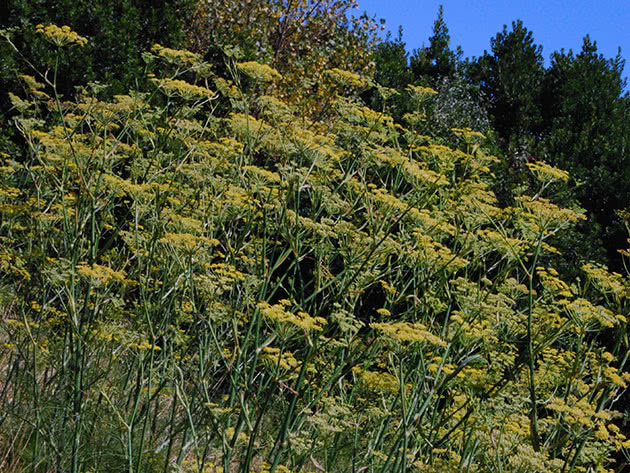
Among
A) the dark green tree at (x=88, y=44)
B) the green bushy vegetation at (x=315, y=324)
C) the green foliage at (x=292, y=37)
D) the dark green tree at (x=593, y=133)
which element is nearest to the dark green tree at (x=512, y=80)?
the dark green tree at (x=593, y=133)

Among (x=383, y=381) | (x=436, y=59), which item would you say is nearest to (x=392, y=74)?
(x=436, y=59)

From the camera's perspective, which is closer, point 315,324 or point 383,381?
point 315,324

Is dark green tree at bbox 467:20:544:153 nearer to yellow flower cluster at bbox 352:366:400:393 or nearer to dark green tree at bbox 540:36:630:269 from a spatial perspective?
dark green tree at bbox 540:36:630:269

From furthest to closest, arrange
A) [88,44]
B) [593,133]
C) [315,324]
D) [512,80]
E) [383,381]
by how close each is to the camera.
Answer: [512,80]
[593,133]
[88,44]
[383,381]
[315,324]

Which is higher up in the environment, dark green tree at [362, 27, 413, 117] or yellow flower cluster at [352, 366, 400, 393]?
dark green tree at [362, 27, 413, 117]

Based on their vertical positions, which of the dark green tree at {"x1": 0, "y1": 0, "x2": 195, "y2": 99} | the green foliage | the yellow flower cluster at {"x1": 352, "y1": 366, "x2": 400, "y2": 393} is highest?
the green foliage

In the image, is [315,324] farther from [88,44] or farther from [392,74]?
[392,74]

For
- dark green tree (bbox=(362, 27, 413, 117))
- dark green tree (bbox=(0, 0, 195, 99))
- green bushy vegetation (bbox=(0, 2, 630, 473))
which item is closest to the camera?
green bushy vegetation (bbox=(0, 2, 630, 473))

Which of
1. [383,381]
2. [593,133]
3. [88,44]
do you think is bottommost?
[383,381]

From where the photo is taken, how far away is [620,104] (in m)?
9.17

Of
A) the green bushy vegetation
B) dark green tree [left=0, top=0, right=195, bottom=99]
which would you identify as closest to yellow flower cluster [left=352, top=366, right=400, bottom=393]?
the green bushy vegetation

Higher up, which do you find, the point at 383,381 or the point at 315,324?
the point at 315,324

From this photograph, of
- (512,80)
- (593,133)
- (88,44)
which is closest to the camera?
(88,44)

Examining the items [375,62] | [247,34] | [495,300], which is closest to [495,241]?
[495,300]
